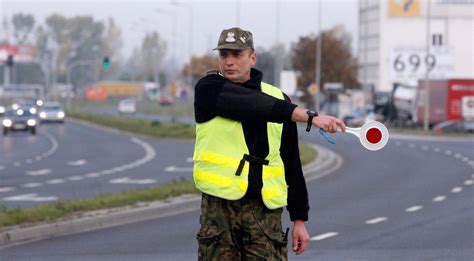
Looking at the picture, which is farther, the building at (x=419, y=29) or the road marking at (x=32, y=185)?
the building at (x=419, y=29)

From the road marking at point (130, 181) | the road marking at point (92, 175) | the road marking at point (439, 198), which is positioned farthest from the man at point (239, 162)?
the road marking at point (92, 175)

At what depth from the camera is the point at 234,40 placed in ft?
21.1

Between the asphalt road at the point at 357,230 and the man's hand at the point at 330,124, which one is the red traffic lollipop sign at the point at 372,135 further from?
the asphalt road at the point at 357,230

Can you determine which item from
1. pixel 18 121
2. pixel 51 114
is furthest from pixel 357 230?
pixel 51 114

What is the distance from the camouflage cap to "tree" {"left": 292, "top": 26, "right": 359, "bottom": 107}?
317 feet

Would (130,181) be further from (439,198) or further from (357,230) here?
(357,230)

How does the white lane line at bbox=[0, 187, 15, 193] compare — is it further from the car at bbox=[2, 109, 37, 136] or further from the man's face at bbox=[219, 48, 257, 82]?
the car at bbox=[2, 109, 37, 136]

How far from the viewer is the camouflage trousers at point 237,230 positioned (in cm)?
645

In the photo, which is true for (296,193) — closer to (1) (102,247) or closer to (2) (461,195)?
(1) (102,247)

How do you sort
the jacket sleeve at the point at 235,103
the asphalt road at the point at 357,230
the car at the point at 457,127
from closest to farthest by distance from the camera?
the jacket sleeve at the point at 235,103 < the asphalt road at the point at 357,230 < the car at the point at 457,127

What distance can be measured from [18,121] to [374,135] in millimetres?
64691

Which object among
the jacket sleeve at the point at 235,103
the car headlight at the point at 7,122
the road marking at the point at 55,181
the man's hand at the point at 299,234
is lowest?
the car headlight at the point at 7,122

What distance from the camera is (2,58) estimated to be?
649 feet

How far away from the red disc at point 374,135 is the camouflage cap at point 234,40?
85 cm
